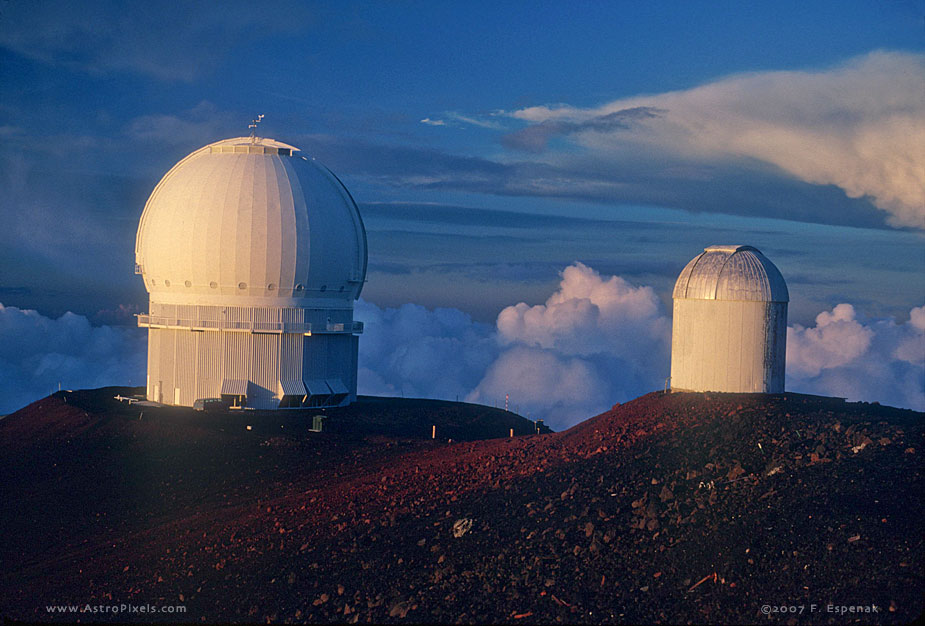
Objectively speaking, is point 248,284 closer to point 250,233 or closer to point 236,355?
point 250,233

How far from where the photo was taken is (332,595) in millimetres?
13938

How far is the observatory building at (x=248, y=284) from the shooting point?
32750 millimetres

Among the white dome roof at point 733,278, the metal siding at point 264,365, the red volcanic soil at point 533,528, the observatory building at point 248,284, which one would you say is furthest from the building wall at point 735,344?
the metal siding at point 264,365

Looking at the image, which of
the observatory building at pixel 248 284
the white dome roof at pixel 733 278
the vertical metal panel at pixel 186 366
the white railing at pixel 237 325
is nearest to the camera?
the white dome roof at pixel 733 278

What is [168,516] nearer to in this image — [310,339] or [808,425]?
[310,339]

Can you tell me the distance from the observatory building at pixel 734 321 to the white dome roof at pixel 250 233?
16.8 meters

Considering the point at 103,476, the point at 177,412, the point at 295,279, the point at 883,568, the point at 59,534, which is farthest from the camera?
the point at 295,279

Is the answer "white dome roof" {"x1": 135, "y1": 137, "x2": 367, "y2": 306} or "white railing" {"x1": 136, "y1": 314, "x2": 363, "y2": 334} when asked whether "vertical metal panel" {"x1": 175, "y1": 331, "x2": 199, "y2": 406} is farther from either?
"white dome roof" {"x1": 135, "y1": 137, "x2": 367, "y2": 306}

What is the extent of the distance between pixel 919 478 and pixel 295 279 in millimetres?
23671

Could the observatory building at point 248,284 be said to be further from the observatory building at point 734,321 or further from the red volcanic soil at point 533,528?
the observatory building at point 734,321

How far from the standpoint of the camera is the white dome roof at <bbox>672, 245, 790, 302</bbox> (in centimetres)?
2117

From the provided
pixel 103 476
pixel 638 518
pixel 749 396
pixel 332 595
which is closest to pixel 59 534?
pixel 103 476

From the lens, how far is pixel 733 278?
21250mm

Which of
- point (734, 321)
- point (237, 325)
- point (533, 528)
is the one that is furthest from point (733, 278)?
point (237, 325)
